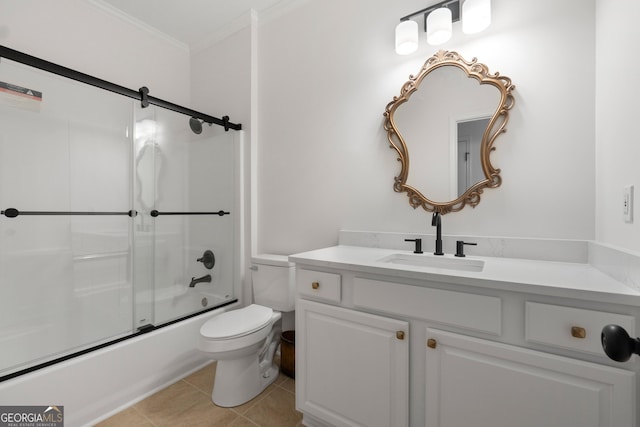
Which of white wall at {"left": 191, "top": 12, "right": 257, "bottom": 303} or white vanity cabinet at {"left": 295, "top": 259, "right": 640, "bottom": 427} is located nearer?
white vanity cabinet at {"left": 295, "top": 259, "right": 640, "bottom": 427}

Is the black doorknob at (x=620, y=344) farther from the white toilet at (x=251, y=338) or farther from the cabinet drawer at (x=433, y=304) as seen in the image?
the white toilet at (x=251, y=338)

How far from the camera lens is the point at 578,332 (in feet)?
2.69

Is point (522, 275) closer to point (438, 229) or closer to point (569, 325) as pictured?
point (569, 325)

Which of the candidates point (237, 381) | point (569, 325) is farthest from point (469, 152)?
point (237, 381)

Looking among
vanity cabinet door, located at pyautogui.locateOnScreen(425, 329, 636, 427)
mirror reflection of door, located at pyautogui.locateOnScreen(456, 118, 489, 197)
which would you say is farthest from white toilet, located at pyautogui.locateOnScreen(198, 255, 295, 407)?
mirror reflection of door, located at pyautogui.locateOnScreen(456, 118, 489, 197)

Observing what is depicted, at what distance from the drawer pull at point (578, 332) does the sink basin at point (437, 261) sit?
471 millimetres

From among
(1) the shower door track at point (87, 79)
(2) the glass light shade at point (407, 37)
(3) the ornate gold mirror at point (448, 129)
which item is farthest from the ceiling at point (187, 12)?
(3) the ornate gold mirror at point (448, 129)

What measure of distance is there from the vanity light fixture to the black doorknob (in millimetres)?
1466

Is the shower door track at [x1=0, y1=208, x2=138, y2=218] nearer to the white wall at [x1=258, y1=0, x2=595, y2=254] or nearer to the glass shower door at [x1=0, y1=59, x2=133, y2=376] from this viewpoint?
the glass shower door at [x1=0, y1=59, x2=133, y2=376]

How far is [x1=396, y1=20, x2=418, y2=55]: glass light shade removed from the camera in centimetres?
156

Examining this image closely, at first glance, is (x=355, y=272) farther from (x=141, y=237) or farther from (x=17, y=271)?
(x=17, y=271)

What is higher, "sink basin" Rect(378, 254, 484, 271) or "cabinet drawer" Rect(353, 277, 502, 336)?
"sink basin" Rect(378, 254, 484, 271)

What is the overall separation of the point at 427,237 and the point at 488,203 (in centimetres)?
35

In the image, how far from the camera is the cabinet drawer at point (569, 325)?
79cm
